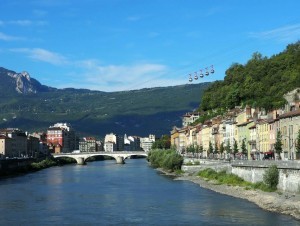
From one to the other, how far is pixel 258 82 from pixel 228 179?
57.3 metres

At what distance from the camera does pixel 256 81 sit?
119062 millimetres

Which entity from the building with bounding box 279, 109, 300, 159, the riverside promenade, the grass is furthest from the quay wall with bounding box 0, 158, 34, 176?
the building with bounding box 279, 109, 300, 159

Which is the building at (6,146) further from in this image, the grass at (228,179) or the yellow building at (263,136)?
the yellow building at (263,136)

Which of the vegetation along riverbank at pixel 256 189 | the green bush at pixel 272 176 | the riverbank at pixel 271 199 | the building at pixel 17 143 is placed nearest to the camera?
the riverbank at pixel 271 199

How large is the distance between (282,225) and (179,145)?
393 ft

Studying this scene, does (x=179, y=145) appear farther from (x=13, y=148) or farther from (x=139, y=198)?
(x=139, y=198)

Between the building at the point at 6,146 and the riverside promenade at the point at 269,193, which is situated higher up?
the building at the point at 6,146

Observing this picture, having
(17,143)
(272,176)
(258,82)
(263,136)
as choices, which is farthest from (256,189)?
(17,143)

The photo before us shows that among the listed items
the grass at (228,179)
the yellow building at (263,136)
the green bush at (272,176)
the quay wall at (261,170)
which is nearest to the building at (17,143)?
the grass at (228,179)

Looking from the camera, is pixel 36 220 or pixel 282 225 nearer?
pixel 282 225

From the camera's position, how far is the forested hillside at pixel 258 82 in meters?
99.9

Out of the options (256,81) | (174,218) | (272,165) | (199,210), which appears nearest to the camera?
(174,218)

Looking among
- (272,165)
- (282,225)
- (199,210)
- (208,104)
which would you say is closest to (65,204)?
(199,210)

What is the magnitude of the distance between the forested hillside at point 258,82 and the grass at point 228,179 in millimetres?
20895
